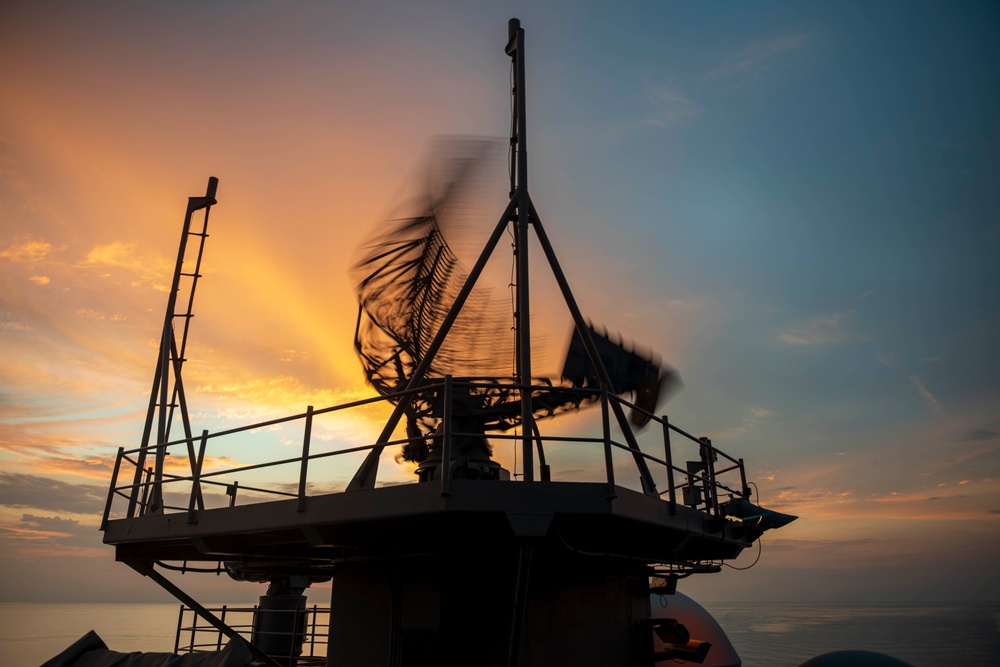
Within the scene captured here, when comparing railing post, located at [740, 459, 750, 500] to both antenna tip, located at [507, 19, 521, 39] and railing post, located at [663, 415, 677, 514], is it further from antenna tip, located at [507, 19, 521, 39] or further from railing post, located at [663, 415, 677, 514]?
antenna tip, located at [507, 19, 521, 39]

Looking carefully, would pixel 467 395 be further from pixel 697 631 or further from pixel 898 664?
pixel 697 631

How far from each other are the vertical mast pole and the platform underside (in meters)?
0.59

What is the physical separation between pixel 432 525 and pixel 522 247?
401 cm

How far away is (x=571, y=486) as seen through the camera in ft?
23.9

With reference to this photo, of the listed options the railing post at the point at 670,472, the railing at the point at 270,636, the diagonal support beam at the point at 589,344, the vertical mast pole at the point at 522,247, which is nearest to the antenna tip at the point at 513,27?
the vertical mast pole at the point at 522,247

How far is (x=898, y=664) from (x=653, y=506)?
8501mm

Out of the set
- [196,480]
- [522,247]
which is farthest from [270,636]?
[522,247]

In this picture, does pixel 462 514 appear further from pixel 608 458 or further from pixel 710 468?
pixel 710 468

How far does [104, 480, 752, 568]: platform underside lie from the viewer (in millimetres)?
7094

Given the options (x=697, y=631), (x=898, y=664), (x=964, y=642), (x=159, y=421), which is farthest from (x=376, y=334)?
(x=964, y=642)

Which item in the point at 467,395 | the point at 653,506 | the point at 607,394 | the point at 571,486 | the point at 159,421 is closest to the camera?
the point at 571,486

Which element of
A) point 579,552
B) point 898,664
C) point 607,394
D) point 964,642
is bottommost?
point 964,642

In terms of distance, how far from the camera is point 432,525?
7656 millimetres

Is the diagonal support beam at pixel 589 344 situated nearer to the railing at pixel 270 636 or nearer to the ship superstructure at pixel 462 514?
the ship superstructure at pixel 462 514
